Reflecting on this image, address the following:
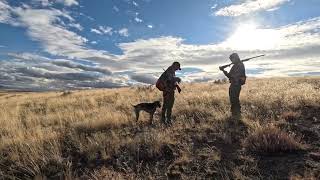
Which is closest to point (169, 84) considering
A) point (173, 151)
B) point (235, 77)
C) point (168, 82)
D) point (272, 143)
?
point (168, 82)

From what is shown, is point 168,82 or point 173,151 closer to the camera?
point 173,151

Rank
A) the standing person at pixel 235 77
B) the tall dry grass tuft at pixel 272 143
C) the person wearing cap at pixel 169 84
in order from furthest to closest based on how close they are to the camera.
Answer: the standing person at pixel 235 77
the person wearing cap at pixel 169 84
the tall dry grass tuft at pixel 272 143

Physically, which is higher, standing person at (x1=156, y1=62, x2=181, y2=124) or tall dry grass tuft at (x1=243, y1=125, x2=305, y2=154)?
standing person at (x1=156, y1=62, x2=181, y2=124)

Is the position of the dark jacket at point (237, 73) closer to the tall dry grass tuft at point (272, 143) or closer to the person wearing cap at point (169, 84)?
the person wearing cap at point (169, 84)

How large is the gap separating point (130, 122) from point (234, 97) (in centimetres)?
351

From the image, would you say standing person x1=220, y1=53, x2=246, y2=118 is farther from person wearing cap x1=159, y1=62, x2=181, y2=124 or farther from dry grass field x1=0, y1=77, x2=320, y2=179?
person wearing cap x1=159, y1=62, x2=181, y2=124

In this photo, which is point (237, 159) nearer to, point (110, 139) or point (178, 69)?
point (110, 139)

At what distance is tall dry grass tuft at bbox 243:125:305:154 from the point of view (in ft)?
29.3

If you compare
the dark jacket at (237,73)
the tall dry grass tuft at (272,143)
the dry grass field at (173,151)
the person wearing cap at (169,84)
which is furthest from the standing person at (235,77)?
the tall dry grass tuft at (272,143)

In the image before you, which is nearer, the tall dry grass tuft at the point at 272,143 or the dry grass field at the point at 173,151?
the dry grass field at the point at 173,151

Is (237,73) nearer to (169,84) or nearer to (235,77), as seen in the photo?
(235,77)

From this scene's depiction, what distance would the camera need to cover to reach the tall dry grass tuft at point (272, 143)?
8945 mm

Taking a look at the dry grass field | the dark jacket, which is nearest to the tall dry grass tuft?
the dry grass field

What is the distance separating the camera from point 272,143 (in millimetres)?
9047
